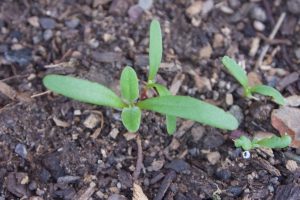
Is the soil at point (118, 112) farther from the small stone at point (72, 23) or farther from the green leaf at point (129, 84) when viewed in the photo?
the green leaf at point (129, 84)

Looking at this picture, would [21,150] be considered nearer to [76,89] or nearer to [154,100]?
[76,89]

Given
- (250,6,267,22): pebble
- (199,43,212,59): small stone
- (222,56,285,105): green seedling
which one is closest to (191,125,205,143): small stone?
(222,56,285,105): green seedling

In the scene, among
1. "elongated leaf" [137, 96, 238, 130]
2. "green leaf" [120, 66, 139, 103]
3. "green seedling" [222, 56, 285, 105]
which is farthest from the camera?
"green seedling" [222, 56, 285, 105]

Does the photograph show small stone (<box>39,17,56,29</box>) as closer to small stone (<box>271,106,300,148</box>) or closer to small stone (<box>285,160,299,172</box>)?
small stone (<box>271,106,300,148</box>)

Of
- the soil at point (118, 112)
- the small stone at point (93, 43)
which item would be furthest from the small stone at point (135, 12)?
the small stone at point (93, 43)

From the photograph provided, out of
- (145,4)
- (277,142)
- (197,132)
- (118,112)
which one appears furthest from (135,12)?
(277,142)

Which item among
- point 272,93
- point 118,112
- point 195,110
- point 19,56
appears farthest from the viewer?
point 19,56
